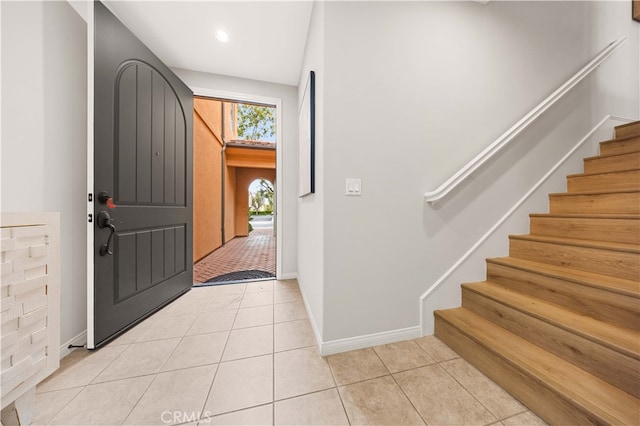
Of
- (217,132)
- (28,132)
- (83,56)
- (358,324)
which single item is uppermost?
(217,132)

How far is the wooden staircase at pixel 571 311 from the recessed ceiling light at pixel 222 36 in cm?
313

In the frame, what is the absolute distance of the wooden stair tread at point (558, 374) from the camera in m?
0.83

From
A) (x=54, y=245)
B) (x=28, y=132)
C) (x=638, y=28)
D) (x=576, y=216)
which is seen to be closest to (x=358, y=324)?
(x=54, y=245)

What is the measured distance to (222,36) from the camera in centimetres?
207

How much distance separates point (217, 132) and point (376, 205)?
192 inches

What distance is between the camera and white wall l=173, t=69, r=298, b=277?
9.00 feet

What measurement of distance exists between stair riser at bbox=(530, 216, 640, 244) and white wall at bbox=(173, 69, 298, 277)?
2.52 m

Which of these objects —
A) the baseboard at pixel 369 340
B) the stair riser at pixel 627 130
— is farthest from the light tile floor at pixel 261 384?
the stair riser at pixel 627 130

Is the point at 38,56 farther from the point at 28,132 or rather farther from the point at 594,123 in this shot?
the point at 594,123

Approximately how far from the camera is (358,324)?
149cm

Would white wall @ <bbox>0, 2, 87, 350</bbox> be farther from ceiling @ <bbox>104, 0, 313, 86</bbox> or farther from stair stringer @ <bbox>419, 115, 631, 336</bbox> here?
stair stringer @ <bbox>419, 115, 631, 336</bbox>

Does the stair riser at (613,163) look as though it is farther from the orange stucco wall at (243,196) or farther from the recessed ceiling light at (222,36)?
the orange stucco wall at (243,196)

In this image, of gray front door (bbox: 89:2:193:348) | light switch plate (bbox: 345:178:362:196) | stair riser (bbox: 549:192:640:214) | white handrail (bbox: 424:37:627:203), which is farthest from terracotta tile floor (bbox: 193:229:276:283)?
stair riser (bbox: 549:192:640:214)

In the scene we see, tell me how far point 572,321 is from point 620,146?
2077 mm
